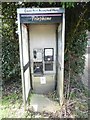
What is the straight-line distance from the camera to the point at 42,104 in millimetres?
4703

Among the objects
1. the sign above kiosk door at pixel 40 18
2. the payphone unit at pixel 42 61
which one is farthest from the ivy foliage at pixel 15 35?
the sign above kiosk door at pixel 40 18

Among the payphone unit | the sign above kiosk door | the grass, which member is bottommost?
the grass

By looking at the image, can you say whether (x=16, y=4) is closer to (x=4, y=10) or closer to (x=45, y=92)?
(x=4, y=10)

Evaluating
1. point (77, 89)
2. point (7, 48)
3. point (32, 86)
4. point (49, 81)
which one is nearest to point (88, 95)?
point (77, 89)

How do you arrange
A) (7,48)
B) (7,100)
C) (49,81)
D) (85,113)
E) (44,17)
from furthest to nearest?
(7,48)
(49,81)
(7,100)
(85,113)
(44,17)

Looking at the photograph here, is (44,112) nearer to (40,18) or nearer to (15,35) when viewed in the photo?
(40,18)

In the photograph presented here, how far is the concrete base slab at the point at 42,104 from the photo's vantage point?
14.6 feet

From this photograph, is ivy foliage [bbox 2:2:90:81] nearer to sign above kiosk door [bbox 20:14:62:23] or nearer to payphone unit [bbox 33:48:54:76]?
payphone unit [bbox 33:48:54:76]

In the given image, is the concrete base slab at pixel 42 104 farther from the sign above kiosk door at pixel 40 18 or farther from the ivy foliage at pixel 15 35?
the sign above kiosk door at pixel 40 18

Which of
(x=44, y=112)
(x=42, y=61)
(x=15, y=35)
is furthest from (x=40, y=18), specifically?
(x=15, y=35)

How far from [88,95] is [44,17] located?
2.43 meters

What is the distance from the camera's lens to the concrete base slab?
446cm

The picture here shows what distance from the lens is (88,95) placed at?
18.0 ft

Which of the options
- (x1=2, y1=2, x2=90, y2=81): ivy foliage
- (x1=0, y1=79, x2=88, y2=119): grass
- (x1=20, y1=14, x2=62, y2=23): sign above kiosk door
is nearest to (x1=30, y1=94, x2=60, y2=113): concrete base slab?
(x1=0, y1=79, x2=88, y2=119): grass
